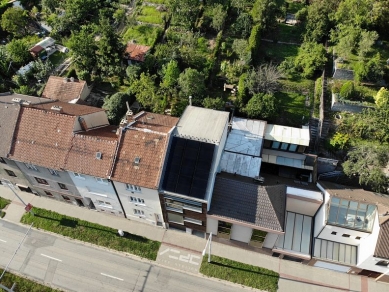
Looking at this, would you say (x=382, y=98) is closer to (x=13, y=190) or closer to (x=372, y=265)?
(x=372, y=265)

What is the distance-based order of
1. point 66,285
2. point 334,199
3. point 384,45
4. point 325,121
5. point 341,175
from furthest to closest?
point 384,45, point 325,121, point 341,175, point 66,285, point 334,199

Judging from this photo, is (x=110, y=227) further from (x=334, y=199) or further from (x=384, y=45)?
(x=384, y=45)

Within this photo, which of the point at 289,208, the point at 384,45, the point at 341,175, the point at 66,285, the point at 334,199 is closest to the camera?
the point at 334,199

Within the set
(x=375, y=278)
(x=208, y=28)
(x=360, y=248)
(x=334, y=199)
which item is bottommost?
(x=375, y=278)

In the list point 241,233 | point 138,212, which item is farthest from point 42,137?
point 241,233

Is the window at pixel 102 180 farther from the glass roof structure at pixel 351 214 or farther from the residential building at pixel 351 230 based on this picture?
the glass roof structure at pixel 351 214

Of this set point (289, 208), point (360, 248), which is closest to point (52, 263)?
point (289, 208)

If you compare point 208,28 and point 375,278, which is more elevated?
point 208,28
